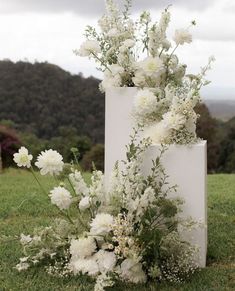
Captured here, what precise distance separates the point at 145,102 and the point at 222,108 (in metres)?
34.3

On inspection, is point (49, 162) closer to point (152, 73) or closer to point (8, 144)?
point (152, 73)

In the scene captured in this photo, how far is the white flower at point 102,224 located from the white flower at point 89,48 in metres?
1.59

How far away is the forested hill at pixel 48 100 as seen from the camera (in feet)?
113

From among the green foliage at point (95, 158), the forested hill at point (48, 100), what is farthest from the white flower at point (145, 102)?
the forested hill at point (48, 100)

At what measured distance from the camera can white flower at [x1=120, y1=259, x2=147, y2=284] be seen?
215 inches

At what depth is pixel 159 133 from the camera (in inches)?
231

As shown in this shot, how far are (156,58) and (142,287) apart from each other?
198 centimetres

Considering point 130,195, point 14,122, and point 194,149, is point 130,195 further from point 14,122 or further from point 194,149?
point 14,122

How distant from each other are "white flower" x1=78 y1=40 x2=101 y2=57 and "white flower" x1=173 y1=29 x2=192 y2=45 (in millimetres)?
707

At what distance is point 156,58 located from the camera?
19.8 ft

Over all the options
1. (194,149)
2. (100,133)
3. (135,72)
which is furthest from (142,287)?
(100,133)

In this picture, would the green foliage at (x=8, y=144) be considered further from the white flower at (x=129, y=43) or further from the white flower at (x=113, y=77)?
the white flower at (x=129, y=43)

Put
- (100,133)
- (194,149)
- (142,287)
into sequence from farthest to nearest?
1. (100,133)
2. (194,149)
3. (142,287)

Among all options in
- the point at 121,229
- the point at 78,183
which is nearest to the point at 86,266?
the point at 121,229
